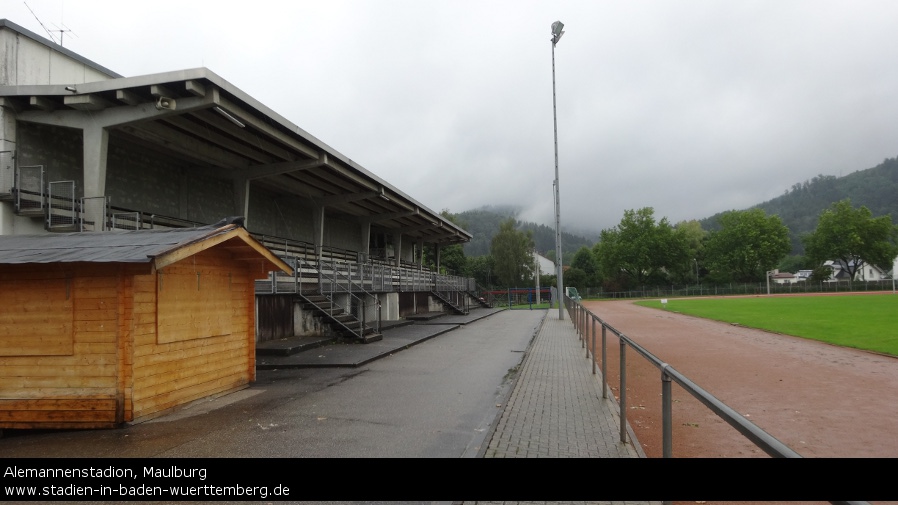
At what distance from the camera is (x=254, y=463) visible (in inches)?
199

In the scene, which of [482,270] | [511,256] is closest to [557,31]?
[511,256]

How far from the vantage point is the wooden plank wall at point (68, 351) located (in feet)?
20.9

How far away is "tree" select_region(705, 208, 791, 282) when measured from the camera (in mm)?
83875

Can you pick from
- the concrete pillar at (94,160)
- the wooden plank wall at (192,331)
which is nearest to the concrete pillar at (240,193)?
the concrete pillar at (94,160)

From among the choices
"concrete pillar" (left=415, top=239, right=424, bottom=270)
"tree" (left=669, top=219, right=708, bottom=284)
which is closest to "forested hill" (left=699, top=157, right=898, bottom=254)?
"tree" (left=669, top=219, right=708, bottom=284)

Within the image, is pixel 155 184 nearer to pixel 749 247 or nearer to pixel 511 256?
pixel 511 256

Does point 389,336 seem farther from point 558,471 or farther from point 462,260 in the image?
point 462,260

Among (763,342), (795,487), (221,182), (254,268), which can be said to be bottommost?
(763,342)

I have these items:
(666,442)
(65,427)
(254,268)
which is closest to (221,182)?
(254,268)

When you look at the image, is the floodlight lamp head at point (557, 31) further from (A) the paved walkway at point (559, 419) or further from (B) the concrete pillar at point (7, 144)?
(B) the concrete pillar at point (7, 144)

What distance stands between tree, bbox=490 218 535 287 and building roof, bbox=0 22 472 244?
57.8 meters

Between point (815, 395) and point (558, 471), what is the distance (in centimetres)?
708

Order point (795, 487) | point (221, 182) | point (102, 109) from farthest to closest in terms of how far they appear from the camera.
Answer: point (221, 182)
point (102, 109)
point (795, 487)

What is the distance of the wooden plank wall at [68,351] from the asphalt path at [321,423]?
0.29m
